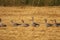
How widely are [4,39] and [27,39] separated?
7.4 inches

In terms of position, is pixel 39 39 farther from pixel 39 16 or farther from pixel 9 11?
pixel 9 11

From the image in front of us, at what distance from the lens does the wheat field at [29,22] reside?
3.69ft

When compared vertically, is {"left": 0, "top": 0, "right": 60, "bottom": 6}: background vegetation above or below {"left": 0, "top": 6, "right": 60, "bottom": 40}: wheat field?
above

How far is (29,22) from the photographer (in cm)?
115

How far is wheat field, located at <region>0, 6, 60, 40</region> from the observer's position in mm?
1126

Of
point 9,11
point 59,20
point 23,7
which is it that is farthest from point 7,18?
point 59,20

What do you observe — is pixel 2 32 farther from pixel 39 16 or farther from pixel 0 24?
pixel 39 16

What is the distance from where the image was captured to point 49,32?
3.70 feet

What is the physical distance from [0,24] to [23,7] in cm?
24

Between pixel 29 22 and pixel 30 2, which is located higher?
pixel 30 2

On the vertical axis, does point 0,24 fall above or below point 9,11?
below

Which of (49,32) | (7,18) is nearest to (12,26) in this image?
(7,18)

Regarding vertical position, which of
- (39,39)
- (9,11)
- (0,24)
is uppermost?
(9,11)

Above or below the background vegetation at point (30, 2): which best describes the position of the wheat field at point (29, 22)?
below
